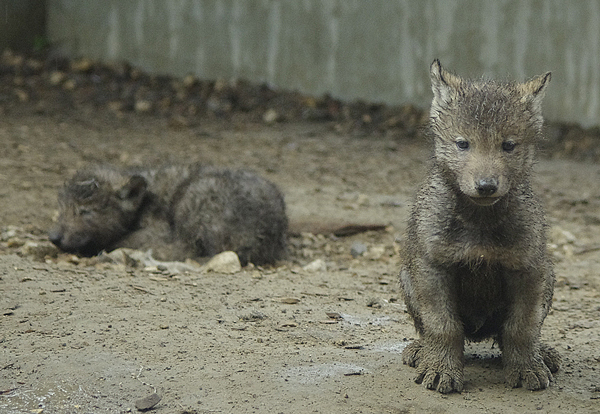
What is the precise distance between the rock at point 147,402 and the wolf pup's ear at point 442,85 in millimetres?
2104

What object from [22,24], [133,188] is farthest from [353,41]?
[22,24]

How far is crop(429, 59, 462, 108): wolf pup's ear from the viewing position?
14.1 ft

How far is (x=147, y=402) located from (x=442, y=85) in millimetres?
2233

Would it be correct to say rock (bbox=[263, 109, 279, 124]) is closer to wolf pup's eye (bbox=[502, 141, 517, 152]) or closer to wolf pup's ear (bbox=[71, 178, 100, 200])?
wolf pup's ear (bbox=[71, 178, 100, 200])

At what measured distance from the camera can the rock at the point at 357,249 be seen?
24.9 ft

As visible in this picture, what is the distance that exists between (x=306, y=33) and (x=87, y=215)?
6.21 metres

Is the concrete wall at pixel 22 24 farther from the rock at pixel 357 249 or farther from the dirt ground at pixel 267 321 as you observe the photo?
the rock at pixel 357 249

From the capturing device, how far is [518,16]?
11195mm

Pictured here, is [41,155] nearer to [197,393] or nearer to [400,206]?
[400,206]

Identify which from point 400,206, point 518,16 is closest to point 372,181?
point 400,206

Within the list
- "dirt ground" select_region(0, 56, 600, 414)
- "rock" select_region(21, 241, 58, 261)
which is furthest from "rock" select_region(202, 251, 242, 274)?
"rock" select_region(21, 241, 58, 261)

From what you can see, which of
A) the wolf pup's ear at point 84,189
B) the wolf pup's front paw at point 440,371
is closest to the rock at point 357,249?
the wolf pup's ear at point 84,189

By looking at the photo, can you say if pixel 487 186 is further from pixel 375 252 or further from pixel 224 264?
pixel 375 252

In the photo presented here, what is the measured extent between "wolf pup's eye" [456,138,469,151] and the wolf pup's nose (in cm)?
25
